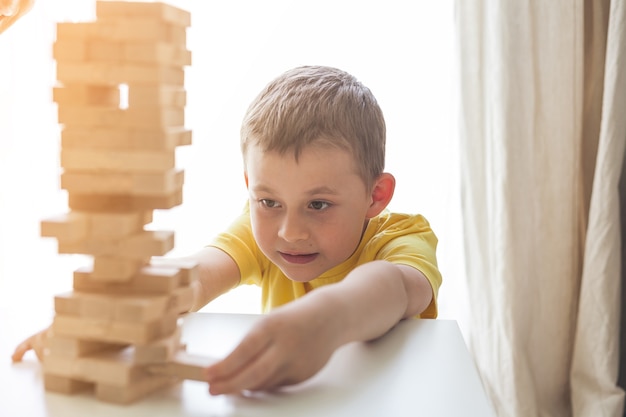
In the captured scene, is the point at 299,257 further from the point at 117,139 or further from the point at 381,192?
the point at 117,139

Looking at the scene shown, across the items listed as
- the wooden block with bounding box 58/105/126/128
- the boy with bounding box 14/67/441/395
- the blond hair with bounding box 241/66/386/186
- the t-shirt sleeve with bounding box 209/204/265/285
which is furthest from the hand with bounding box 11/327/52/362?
the t-shirt sleeve with bounding box 209/204/265/285

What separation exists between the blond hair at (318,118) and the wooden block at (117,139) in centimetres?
45

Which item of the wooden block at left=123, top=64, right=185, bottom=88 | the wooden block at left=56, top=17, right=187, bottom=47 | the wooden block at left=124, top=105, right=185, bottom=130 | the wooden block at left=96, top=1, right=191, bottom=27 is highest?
the wooden block at left=96, top=1, right=191, bottom=27

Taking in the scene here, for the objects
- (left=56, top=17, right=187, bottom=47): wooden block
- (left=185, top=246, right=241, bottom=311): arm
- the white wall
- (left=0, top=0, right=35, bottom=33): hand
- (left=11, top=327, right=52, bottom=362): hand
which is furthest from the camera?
the white wall

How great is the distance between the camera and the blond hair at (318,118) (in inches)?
42.6

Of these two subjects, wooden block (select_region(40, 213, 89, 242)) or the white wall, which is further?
the white wall

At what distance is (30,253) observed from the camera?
230 centimetres

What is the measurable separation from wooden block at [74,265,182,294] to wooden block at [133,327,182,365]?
0.04m

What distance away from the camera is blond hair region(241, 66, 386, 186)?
3.55ft

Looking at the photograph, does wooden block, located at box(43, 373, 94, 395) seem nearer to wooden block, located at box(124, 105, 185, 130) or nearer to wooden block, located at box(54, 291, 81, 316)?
wooden block, located at box(54, 291, 81, 316)

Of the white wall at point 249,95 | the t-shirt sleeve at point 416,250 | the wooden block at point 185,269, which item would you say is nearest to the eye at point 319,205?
the t-shirt sleeve at point 416,250

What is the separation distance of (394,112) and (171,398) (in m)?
1.60

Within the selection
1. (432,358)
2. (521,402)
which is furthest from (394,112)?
(432,358)

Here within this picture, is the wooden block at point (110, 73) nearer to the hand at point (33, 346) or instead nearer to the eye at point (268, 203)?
the hand at point (33, 346)
